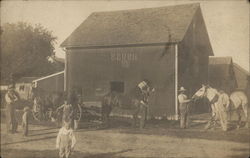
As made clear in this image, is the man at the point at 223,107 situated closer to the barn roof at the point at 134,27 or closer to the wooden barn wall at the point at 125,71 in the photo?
the wooden barn wall at the point at 125,71

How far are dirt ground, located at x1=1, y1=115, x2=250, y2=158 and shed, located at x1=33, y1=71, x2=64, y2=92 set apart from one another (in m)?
0.45

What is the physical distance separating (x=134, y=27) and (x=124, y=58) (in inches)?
15.3

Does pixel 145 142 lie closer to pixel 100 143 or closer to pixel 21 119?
pixel 100 143

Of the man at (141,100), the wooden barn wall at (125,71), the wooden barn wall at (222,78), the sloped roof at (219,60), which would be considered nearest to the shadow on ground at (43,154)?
the man at (141,100)

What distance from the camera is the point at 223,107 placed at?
140 inches

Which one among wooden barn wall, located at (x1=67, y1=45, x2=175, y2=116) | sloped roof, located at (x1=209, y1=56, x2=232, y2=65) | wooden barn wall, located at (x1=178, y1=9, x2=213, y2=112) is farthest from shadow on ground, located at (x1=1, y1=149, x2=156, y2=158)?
sloped roof, located at (x1=209, y1=56, x2=232, y2=65)

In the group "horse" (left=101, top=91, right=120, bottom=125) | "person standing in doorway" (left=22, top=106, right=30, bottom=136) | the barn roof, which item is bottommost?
"person standing in doorway" (left=22, top=106, right=30, bottom=136)

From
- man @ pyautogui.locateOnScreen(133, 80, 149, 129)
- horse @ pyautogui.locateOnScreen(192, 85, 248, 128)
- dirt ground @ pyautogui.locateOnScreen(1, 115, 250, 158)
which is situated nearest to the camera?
dirt ground @ pyautogui.locateOnScreen(1, 115, 250, 158)

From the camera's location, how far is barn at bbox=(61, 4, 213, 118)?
347cm

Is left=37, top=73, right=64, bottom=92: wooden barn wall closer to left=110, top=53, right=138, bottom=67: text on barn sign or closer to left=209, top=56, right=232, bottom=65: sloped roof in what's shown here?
left=110, top=53, right=138, bottom=67: text on barn sign

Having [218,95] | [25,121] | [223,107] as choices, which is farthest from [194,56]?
[25,121]

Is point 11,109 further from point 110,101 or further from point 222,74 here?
point 222,74

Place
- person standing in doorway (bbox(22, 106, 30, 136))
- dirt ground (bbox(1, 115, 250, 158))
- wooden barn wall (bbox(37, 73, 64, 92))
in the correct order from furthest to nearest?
1. person standing in doorway (bbox(22, 106, 30, 136))
2. wooden barn wall (bbox(37, 73, 64, 92))
3. dirt ground (bbox(1, 115, 250, 158))

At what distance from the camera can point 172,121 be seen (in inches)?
141
